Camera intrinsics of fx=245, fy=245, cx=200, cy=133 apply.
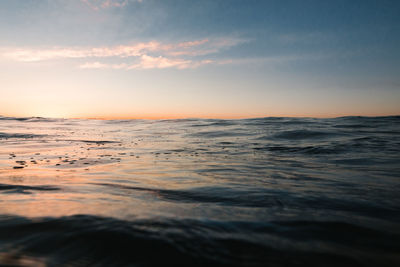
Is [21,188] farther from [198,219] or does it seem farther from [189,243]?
[189,243]

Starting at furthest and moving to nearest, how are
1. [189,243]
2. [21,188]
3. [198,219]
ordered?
1. [21,188]
2. [198,219]
3. [189,243]

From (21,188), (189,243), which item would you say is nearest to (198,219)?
(189,243)

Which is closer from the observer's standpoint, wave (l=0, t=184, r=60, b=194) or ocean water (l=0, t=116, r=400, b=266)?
ocean water (l=0, t=116, r=400, b=266)

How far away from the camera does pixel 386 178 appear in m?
3.29

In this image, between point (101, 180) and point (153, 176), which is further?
point (153, 176)

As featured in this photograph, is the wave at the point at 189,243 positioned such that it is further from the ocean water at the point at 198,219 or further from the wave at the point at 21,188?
the wave at the point at 21,188

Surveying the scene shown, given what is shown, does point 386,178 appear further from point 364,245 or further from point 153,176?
point 153,176

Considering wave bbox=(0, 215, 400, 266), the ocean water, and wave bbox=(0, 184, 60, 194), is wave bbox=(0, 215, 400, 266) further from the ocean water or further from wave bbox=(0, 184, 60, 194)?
wave bbox=(0, 184, 60, 194)

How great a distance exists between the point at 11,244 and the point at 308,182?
2973 mm

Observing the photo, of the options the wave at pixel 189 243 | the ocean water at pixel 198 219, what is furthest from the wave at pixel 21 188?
the wave at pixel 189 243

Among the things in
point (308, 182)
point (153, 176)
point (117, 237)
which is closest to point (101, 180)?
point (153, 176)

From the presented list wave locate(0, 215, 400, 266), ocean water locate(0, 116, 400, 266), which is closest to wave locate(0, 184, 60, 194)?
ocean water locate(0, 116, 400, 266)

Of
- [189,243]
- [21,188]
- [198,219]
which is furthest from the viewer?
[21,188]

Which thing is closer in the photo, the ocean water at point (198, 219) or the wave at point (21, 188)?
the ocean water at point (198, 219)
